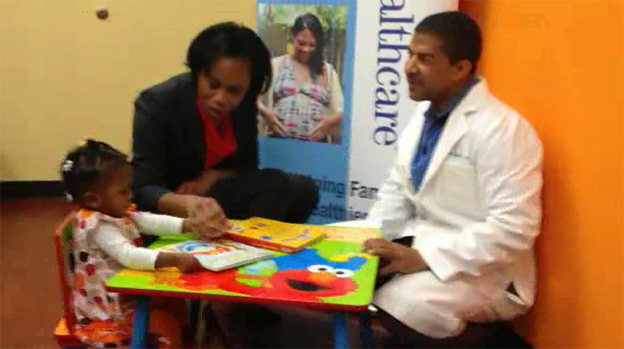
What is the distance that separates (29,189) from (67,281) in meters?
2.45

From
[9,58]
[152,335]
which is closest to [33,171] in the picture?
[9,58]

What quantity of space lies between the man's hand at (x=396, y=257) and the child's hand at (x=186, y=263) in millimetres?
386

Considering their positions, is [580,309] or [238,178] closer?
[580,309]

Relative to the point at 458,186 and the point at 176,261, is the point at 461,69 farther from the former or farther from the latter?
the point at 176,261

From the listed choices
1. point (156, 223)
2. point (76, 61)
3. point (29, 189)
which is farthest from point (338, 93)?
point (29, 189)

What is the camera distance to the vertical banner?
2.09 m

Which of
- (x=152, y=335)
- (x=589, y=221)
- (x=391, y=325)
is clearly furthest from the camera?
A: (x=391, y=325)

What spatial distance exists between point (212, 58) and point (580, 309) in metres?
1.08

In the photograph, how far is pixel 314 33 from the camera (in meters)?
2.27

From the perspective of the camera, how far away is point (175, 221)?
153cm

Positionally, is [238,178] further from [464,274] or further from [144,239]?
[464,274]

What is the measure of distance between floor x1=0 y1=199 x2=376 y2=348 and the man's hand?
0.44 metres

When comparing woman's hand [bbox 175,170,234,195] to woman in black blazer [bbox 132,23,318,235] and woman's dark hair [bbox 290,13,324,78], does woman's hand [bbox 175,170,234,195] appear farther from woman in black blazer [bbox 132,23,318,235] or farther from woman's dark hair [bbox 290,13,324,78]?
woman's dark hair [bbox 290,13,324,78]

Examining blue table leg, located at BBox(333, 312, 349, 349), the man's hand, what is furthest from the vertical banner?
blue table leg, located at BBox(333, 312, 349, 349)
